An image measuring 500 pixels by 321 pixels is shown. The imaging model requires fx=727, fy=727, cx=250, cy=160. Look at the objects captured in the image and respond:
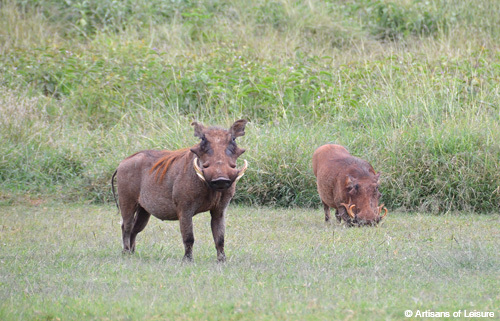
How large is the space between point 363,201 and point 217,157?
9.41 feet

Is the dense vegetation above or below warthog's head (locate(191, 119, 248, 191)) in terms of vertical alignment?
below

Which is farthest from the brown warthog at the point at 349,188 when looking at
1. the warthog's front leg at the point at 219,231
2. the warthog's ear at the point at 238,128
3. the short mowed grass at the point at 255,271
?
the warthog's ear at the point at 238,128

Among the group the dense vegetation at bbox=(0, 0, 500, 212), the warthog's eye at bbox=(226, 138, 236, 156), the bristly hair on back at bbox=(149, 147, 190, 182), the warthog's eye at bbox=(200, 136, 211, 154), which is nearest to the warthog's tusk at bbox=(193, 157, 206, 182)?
the warthog's eye at bbox=(200, 136, 211, 154)

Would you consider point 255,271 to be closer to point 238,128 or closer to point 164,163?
point 238,128

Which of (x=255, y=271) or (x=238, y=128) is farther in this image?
(x=238, y=128)

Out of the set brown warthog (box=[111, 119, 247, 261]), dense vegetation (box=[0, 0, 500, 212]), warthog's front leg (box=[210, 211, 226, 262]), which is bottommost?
dense vegetation (box=[0, 0, 500, 212])

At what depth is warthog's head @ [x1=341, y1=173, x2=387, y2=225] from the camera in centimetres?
787

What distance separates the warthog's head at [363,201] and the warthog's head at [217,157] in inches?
98.5

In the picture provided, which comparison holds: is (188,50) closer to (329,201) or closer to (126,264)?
(329,201)

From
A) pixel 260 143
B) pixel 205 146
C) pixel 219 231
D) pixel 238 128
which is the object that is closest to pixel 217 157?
pixel 205 146

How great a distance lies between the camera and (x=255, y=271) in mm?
5484

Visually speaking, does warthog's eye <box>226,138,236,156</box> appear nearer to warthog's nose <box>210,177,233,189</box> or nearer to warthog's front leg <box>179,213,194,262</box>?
warthog's nose <box>210,177,233,189</box>

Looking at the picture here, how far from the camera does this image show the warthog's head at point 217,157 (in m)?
5.36

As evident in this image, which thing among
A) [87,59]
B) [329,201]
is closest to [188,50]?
[87,59]
